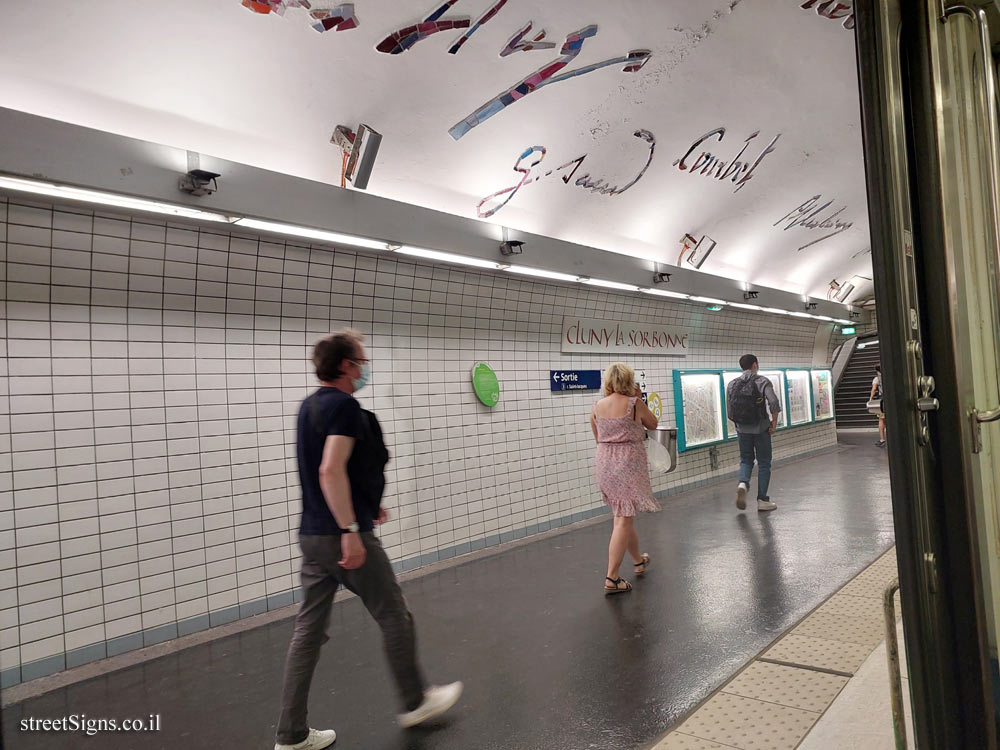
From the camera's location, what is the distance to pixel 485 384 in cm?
652

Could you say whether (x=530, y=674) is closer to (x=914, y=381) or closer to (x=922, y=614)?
(x=922, y=614)

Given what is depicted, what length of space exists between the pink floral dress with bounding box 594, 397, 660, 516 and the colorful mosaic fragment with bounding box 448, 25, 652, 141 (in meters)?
2.56

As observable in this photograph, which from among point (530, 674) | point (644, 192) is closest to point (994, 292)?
point (530, 674)

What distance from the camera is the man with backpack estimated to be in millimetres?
7457

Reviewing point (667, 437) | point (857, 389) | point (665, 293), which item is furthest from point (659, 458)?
point (857, 389)

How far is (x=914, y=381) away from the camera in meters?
1.47

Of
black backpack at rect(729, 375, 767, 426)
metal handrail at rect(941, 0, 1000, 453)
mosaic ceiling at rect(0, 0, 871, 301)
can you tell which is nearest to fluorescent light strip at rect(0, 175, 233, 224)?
mosaic ceiling at rect(0, 0, 871, 301)

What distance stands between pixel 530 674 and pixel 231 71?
4.02m

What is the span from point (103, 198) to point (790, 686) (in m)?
4.46

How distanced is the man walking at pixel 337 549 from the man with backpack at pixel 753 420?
18.3ft

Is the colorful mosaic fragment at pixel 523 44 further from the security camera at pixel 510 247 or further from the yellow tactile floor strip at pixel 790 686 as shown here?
the yellow tactile floor strip at pixel 790 686
